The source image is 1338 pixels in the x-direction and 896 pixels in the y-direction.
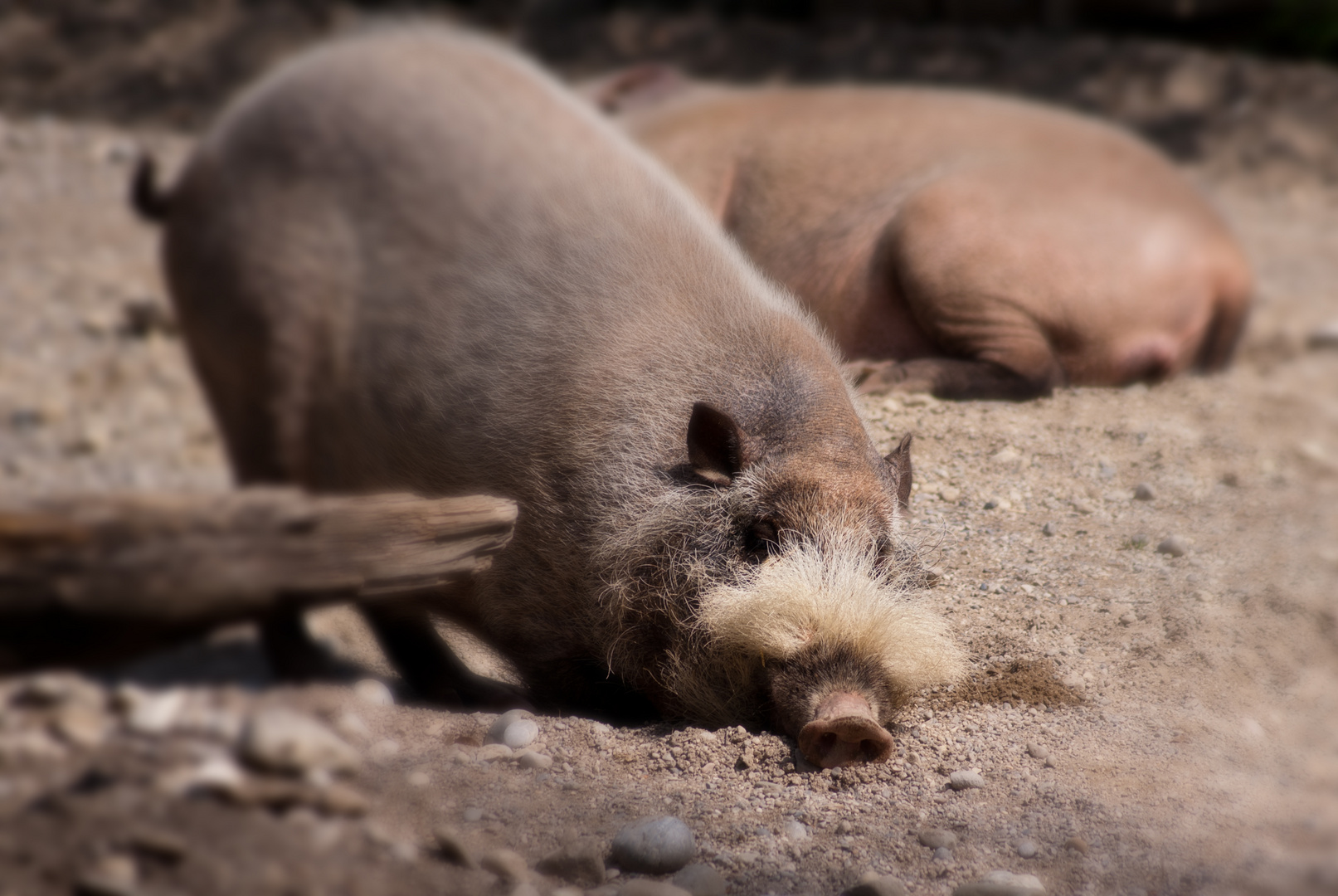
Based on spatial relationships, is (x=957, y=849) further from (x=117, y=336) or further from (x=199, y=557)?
(x=117, y=336)

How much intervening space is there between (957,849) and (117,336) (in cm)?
399

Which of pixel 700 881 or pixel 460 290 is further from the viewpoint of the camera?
pixel 460 290

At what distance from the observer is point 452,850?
1.43 m

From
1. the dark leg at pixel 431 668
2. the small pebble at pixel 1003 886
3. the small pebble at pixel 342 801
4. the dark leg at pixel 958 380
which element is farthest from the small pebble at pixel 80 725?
the dark leg at pixel 958 380

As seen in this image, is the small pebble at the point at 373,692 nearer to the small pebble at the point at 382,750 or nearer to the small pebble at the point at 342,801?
the small pebble at the point at 382,750

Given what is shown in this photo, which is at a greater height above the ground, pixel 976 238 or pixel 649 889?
pixel 976 238

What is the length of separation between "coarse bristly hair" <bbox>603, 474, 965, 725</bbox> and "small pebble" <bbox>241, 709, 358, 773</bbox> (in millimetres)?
1026

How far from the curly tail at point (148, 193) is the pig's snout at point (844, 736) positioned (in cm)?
187

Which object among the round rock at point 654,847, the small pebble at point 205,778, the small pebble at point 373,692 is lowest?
the round rock at point 654,847

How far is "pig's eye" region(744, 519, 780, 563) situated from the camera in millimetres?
2328

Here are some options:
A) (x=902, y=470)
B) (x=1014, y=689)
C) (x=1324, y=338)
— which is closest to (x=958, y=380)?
(x=902, y=470)

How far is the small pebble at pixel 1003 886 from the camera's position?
1652mm

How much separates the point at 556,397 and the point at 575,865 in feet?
3.44

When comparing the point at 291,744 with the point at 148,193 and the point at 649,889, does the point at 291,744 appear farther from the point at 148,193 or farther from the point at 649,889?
the point at 148,193
